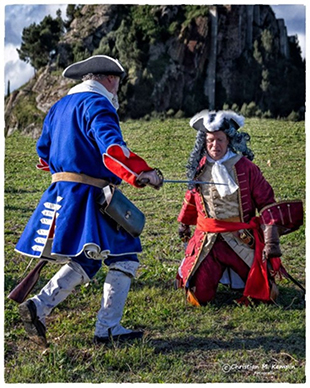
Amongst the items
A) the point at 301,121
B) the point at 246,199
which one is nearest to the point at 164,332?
the point at 246,199

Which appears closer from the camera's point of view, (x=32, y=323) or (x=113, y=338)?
(x=32, y=323)

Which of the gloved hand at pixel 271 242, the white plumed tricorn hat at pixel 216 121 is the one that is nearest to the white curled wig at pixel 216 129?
the white plumed tricorn hat at pixel 216 121

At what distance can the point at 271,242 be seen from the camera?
4.30 m

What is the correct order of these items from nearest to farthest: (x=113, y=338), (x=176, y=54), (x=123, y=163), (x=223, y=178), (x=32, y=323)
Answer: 1. (x=123, y=163)
2. (x=32, y=323)
3. (x=113, y=338)
4. (x=223, y=178)
5. (x=176, y=54)

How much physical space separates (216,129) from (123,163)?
111cm

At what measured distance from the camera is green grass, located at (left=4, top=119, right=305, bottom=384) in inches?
148

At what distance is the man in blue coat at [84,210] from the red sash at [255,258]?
2.80 feet

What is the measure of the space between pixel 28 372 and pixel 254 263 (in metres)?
1.82

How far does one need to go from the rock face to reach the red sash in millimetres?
1643

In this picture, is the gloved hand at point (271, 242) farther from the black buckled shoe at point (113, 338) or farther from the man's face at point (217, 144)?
the black buckled shoe at point (113, 338)

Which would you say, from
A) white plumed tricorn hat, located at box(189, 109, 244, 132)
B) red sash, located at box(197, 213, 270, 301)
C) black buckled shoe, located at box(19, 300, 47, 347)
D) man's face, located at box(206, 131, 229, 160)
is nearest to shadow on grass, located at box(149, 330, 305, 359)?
red sash, located at box(197, 213, 270, 301)

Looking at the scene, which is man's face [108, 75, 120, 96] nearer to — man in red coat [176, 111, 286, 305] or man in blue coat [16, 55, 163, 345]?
man in blue coat [16, 55, 163, 345]

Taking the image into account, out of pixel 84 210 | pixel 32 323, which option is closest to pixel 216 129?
pixel 84 210

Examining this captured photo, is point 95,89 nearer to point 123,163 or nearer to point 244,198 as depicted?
point 123,163
